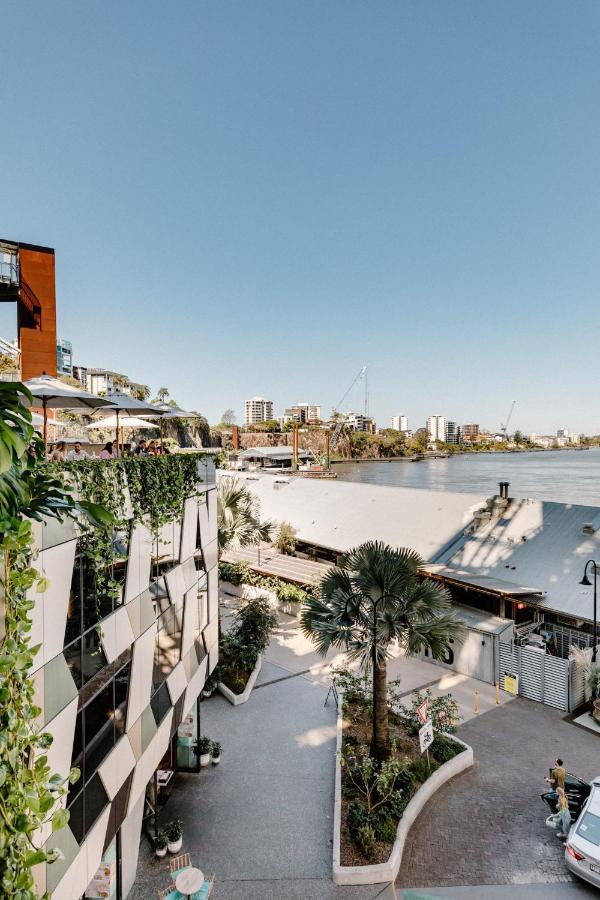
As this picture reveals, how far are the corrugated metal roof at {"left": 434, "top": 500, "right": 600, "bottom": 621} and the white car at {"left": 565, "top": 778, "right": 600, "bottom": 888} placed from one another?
6.61 meters

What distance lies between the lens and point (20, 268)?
76.8 ft

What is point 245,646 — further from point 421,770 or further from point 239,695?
point 421,770

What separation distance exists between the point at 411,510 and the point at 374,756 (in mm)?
14767

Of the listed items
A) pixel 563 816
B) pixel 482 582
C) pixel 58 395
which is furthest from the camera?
pixel 482 582

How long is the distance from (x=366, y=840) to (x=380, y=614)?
426 centimetres

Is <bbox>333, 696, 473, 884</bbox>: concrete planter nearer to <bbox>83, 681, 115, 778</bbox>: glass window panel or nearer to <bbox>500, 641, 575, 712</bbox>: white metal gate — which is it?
<bbox>500, 641, 575, 712</bbox>: white metal gate

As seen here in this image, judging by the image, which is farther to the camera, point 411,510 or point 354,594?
point 411,510

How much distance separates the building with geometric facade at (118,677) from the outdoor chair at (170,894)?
0.72 m

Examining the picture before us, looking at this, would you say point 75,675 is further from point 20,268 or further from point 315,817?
point 20,268

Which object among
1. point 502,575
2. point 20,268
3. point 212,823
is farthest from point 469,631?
point 20,268

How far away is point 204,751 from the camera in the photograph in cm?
1231

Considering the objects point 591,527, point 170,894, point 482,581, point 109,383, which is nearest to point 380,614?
point 170,894

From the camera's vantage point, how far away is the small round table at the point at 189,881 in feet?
25.8

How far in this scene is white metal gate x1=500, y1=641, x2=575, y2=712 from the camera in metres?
14.3
